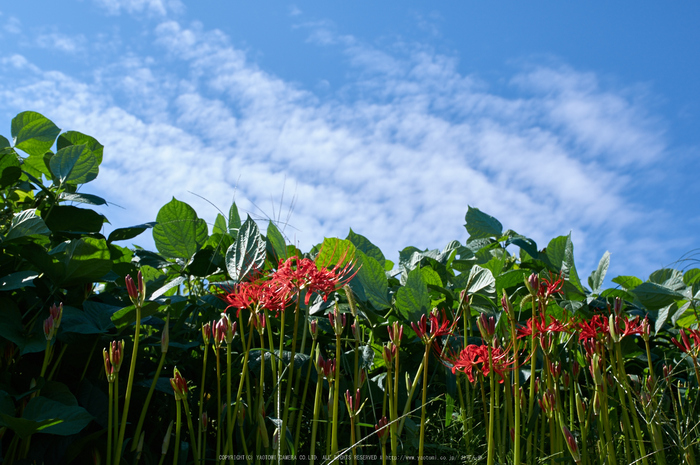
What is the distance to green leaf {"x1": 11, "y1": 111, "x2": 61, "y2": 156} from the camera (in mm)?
1486

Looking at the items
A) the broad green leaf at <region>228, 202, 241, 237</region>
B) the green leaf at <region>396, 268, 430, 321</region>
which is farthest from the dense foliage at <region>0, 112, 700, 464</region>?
the broad green leaf at <region>228, 202, 241, 237</region>

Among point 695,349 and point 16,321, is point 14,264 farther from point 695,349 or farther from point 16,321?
point 695,349

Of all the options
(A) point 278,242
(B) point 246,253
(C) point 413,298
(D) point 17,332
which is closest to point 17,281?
(D) point 17,332

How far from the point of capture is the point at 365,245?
1.55 meters

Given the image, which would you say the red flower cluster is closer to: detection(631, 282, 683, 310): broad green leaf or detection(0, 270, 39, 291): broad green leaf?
detection(0, 270, 39, 291): broad green leaf

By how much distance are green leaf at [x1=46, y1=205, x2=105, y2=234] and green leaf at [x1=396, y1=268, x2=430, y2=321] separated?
0.79 m

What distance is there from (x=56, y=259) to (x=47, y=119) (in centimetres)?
57

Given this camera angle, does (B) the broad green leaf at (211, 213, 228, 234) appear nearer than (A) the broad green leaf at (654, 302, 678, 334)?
No

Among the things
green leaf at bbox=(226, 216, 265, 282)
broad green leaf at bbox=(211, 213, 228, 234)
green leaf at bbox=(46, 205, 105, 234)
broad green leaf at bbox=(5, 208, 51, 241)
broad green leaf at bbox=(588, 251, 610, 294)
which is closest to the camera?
broad green leaf at bbox=(5, 208, 51, 241)

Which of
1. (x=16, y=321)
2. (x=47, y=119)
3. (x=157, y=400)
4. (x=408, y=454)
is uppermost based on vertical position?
(x=47, y=119)

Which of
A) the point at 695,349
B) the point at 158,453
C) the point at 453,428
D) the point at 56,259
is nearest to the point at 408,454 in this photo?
the point at 453,428

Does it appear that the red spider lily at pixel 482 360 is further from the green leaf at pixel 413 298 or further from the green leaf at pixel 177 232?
the green leaf at pixel 177 232

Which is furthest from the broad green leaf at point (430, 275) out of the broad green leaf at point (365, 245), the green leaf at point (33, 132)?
the green leaf at point (33, 132)

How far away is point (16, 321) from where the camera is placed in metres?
1.05
